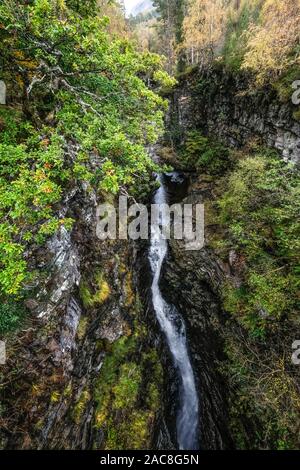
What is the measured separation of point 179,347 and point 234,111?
46.0 feet

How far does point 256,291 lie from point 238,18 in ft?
63.4

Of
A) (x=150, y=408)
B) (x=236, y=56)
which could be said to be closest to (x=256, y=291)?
(x=150, y=408)

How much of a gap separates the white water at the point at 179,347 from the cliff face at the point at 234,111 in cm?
776

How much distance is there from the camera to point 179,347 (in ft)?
37.0

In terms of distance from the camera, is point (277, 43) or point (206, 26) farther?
point (206, 26)

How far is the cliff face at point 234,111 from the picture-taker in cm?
1099

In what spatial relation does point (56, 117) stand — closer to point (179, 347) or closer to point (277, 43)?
point (179, 347)

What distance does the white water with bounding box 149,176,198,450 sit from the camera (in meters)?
9.39

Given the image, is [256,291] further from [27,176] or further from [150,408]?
[27,176]

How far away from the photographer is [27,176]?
4781mm

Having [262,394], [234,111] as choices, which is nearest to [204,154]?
[234,111]

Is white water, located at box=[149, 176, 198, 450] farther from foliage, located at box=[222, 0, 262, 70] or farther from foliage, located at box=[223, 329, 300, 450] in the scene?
foliage, located at box=[222, 0, 262, 70]

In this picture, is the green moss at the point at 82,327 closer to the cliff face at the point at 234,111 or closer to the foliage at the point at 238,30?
the cliff face at the point at 234,111

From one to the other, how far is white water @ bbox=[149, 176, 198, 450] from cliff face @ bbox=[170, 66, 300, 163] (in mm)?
7757
